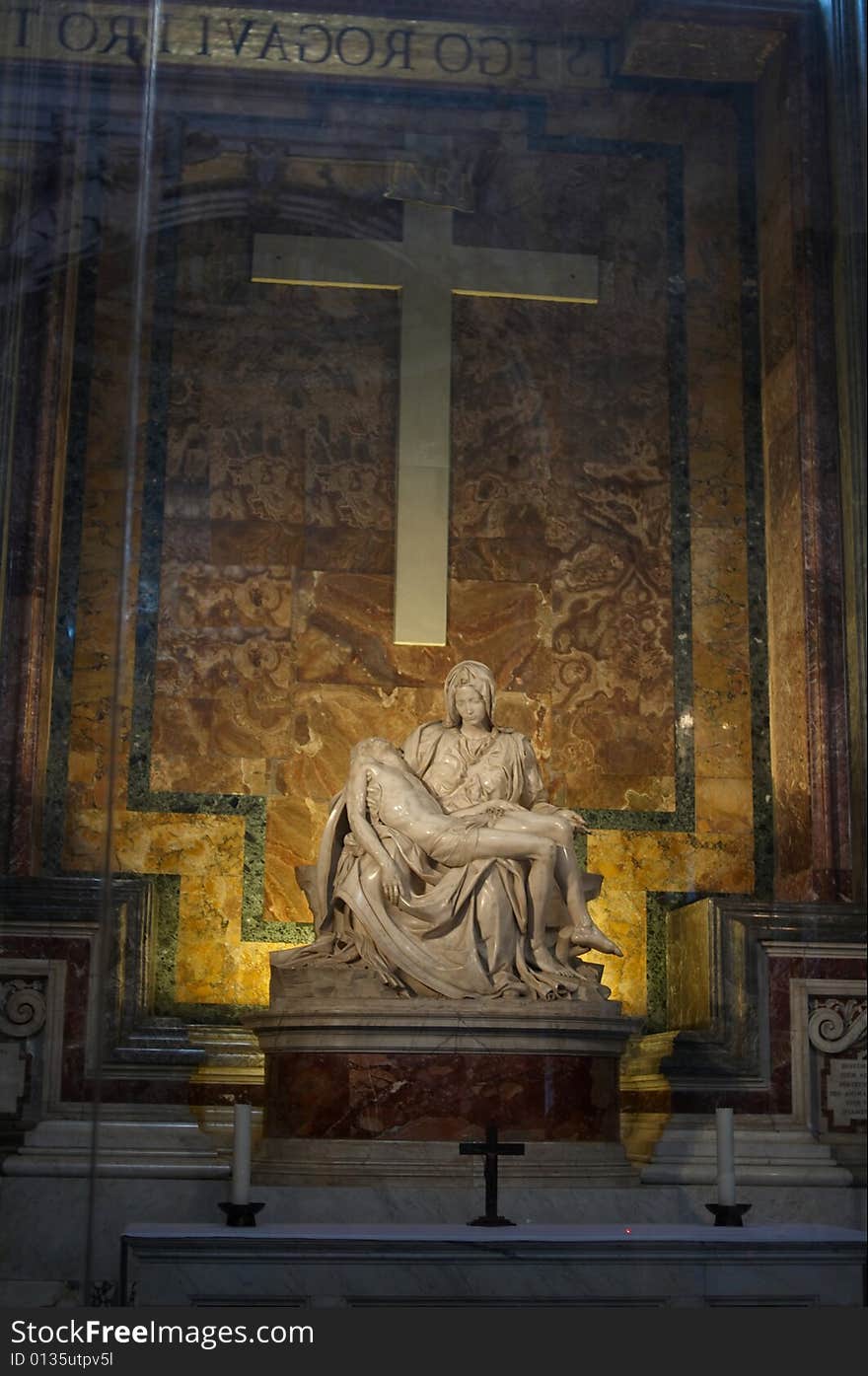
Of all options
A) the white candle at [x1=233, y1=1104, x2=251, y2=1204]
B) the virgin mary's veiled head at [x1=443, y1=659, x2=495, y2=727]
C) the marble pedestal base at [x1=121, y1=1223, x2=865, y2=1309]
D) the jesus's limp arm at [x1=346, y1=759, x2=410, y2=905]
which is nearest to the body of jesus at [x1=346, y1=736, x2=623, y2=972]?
the jesus's limp arm at [x1=346, y1=759, x2=410, y2=905]

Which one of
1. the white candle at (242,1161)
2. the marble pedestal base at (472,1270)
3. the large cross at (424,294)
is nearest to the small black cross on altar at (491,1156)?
the marble pedestal base at (472,1270)

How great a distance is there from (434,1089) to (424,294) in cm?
359

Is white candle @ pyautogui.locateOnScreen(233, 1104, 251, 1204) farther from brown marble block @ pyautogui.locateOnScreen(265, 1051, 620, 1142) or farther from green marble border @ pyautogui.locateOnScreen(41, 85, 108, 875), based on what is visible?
green marble border @ pyautogui.locateOnScreen(41, 85, 108, 875)

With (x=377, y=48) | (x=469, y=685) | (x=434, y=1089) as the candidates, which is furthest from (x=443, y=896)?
(x=377, y=48)

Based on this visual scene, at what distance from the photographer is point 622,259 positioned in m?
7.97

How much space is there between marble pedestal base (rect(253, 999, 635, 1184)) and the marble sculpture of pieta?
160 millimetres

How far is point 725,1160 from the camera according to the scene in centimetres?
533

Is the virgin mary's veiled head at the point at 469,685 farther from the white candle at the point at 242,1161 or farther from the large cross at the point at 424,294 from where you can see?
the white candle at the point at 242,1161

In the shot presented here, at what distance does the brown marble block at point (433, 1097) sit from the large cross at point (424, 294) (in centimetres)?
222

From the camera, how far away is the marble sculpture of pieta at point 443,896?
6129 mm

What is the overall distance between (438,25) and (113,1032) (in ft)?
14.5

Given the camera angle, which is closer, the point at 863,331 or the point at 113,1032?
the point at 863,331

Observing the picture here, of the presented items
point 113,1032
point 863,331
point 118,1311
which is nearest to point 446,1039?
point 113,1032

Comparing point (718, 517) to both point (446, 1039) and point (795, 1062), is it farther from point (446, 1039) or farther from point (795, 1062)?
point (446, 1039)
